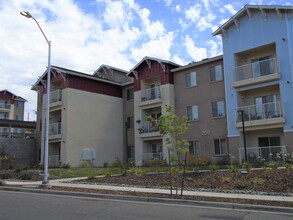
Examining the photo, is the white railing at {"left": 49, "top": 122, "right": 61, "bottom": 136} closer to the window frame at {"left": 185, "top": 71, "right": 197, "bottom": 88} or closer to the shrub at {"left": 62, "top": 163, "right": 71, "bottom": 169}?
the shrub at {"left": 62, "top": 163, "right": 71, "bottom": 169}

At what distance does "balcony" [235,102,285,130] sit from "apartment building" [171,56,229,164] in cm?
237

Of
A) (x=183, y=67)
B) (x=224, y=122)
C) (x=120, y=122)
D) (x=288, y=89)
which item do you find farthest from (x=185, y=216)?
(x=120, y=122)

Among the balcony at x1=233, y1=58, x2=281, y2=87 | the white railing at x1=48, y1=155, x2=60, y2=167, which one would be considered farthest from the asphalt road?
the white railing at x1=48, y1=155, x2=60, y2=167

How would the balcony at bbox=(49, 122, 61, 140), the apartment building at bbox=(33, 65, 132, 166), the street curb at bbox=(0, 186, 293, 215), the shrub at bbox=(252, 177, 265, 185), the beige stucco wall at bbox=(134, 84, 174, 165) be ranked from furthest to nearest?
the balcony at bbox=(49, 122, 61, 140) < the apartment building at bbox=(33, 65, 132, 166) < the beige stucco wall at bbox=(134, 84, 174, 165) < the shrub at bbox=(252, 177, 265, 185) < the street curb at bbox=(0, 186, 293, 215)

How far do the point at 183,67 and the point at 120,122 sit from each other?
10706mm

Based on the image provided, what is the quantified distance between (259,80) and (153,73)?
1166cm

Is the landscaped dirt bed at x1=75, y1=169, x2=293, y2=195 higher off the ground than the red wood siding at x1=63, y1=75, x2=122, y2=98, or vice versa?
the red wood siding at x1=63, y1=75, x2=122, y2=98

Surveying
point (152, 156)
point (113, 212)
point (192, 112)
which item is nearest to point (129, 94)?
point (152, 156)

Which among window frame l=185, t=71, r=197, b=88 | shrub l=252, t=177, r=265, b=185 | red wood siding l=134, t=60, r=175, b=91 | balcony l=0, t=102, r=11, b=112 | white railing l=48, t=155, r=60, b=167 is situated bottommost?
shrub l=252, t=177, r=265, b=185

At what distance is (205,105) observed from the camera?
107ft

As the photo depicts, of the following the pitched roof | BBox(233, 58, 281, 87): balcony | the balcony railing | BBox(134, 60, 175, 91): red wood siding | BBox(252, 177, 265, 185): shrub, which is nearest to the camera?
BBox(252, 177, 265, 185): shrub

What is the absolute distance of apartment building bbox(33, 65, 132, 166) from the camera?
119 ft

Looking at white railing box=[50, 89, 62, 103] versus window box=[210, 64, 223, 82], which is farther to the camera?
white railing box=[50, 89, 62, 103]

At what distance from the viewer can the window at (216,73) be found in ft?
105
